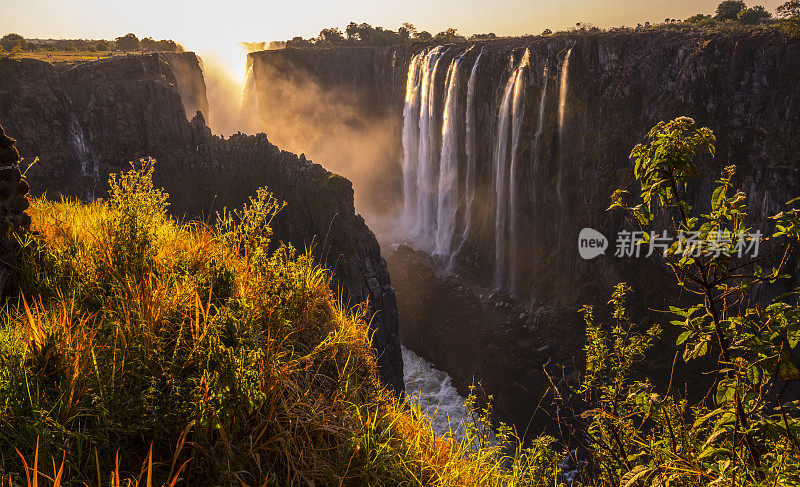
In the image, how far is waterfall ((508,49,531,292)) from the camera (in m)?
30.2

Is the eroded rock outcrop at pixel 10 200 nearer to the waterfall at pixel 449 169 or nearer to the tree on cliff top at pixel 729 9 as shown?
the waterfall at pixel 449 169

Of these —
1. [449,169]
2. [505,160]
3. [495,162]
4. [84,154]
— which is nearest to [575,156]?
[505,160]

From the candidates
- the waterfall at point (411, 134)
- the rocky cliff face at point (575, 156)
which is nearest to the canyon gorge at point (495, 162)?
the rocky cliff face at point (575, 156)

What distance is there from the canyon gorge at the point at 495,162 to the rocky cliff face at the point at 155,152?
106 millimetres

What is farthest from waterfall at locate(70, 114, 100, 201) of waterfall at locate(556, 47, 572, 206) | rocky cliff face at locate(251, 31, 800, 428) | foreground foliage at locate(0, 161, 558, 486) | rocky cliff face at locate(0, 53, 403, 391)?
waterfall at locate(556, 47, 572, 206)

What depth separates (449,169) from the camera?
128 feet

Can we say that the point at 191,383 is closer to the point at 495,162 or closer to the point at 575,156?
the point at 575,156

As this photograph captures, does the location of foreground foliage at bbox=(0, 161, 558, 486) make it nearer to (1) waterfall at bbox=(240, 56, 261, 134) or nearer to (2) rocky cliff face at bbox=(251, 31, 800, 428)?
(2) rocky cliff face at bbox=(251, 31, 800, 428)

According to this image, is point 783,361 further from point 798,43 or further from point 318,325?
point 798,43

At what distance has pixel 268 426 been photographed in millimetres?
2756

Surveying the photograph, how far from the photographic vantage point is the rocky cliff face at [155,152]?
2739 centimetres

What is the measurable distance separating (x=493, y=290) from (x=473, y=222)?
688cm

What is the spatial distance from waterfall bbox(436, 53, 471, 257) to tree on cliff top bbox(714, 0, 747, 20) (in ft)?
84.5

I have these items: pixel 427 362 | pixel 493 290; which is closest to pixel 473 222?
pixel 493 290
